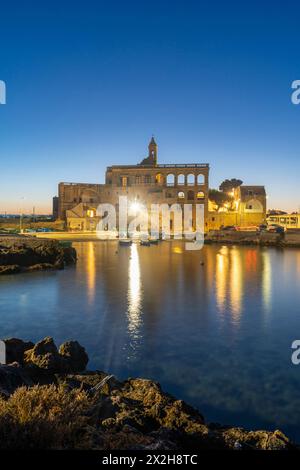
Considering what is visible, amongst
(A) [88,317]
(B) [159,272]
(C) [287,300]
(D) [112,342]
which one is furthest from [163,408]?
(B) [159,272]

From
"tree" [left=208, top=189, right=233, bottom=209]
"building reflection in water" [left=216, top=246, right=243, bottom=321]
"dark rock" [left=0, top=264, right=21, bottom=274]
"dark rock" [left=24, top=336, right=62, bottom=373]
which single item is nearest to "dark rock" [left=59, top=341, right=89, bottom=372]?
"dark rock" [left=24, top=336, right=62, bottom=373]

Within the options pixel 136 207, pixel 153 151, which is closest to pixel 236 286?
pixel 136 207

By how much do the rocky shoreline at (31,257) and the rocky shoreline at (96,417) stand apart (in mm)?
20165

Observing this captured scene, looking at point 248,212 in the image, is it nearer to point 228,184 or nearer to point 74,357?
point 228,184

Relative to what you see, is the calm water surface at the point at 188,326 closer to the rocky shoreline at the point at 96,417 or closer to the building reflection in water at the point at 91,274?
the building reflection in water at the point at 91,274

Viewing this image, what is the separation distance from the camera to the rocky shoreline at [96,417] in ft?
14.1

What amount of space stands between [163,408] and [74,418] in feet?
7.42

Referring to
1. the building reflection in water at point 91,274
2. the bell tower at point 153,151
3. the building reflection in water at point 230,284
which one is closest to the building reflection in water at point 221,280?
the building reflection in water at point 230,284

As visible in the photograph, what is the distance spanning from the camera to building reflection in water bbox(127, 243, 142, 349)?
1327 centimetres

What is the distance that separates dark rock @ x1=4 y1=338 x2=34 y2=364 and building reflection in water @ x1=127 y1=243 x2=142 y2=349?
3.52 metres

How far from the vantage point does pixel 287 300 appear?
2022 cm

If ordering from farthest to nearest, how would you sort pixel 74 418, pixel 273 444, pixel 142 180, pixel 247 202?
pixel 142 180 → pixel 247 202 → pixel 273 444 → pixel 74 418

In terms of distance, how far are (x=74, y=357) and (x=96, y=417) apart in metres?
4.26
